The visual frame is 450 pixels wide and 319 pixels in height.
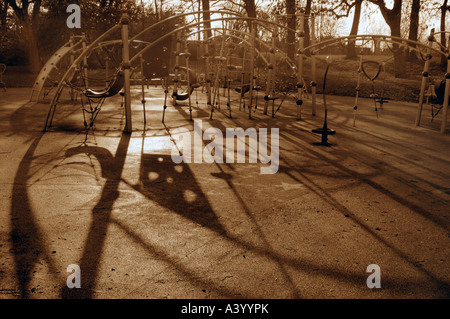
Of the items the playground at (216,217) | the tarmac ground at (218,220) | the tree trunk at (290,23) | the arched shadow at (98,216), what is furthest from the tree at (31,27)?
the arched shadow at (98,216)

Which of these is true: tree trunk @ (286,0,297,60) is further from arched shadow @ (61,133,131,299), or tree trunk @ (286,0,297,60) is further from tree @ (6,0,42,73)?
arched shadow @ (61,133,131,299)

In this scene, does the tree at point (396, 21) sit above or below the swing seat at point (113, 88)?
above

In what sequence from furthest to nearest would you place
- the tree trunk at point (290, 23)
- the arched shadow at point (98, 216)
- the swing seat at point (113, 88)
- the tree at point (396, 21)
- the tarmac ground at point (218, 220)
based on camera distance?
the tree at point (396, 21)
the tree trunk at point (290, 23)
the swing seat at point (113, 88)
the tarmac ground at point (218, 220)
the arched shadow at point (98, 216)


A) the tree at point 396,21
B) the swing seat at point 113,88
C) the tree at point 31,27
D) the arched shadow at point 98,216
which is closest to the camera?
the arched shadow at point 98,216

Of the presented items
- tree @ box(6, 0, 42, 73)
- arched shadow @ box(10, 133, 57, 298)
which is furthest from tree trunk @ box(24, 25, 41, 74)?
arched shadow @ box(10, 133, 57, 298)

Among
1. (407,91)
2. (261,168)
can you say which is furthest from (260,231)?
(407,91)

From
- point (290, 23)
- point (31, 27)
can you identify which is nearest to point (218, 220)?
point (290, 23)

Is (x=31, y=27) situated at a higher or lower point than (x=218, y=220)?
higher

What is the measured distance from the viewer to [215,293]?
2596mm

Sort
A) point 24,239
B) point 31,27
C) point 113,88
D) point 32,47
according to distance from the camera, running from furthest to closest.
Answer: point 31,27, point 32,47, point 113,88, point 24,239

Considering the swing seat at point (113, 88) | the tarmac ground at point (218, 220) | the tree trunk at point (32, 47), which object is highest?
the tree trunk at point (32, 47)

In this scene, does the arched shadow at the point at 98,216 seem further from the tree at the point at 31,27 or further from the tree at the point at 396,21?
the tree at the point at 31,27

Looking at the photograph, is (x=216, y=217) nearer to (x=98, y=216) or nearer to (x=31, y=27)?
(x=98, y=216)
